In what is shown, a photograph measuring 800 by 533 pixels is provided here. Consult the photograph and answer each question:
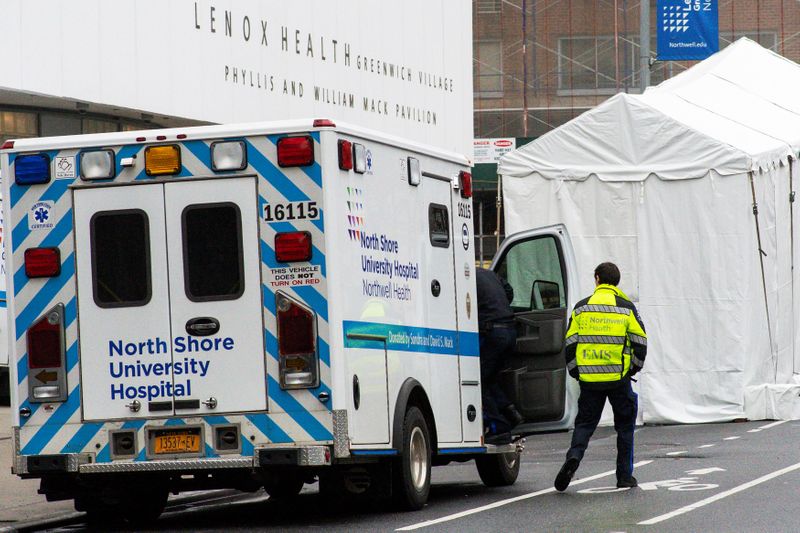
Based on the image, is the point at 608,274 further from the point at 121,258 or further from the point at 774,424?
the point at 774,424

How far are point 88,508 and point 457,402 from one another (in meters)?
2.80

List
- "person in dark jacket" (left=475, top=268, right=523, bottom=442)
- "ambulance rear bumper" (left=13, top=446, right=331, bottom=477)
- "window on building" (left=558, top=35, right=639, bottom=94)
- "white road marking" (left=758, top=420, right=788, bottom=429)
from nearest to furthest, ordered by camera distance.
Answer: "ambulance rear bumper" (left=13, top=446, right=331, bottom=477) → "person in dark jacket" (left=475, top=268, right=523, bottom=442) → "white road marking" (left=758, top=420, right=788, bottom=429) → "window on building" (left=558, top=35, right=639, bottom=94)

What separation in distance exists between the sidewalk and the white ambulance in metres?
0.65

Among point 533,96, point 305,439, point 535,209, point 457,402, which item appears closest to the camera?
point 305,439

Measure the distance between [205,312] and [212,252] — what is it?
380 mm

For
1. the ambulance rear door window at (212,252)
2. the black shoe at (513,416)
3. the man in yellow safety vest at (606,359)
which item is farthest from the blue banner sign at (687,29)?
the ambulance rear door window at (212,252)

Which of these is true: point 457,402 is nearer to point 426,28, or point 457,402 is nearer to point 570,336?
point 570,336

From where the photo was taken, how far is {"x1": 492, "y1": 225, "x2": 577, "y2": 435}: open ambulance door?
40.2 ft

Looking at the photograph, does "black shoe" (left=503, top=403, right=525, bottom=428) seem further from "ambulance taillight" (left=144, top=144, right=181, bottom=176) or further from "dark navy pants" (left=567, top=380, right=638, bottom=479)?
"ambulance taillight" (left=144, top=144, right=181, bottom=176)

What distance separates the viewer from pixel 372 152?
1031 centimetres

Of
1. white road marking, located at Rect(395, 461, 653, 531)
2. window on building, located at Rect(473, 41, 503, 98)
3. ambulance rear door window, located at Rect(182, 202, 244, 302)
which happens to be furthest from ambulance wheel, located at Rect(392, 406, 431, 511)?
window on building, located at Rect(473, 41, 503, 98)

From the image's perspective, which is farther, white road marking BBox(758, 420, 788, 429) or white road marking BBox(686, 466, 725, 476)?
white road marking BBox(758, 420, 788, 429)

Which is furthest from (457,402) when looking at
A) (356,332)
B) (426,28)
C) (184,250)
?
(426,28)

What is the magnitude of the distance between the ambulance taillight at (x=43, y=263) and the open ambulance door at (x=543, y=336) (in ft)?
12.7
